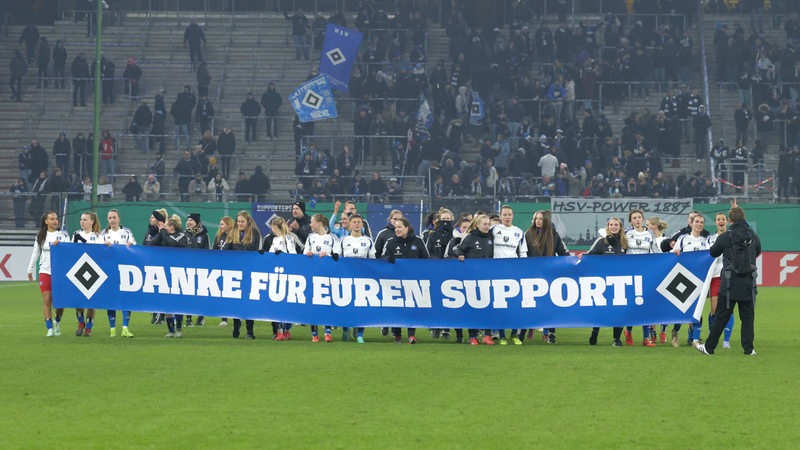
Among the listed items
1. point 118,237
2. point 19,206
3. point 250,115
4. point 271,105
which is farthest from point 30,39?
point 118,237

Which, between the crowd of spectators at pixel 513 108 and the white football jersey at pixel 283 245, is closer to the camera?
the white football jersey at pixel 283 245

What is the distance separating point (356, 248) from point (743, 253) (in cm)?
592

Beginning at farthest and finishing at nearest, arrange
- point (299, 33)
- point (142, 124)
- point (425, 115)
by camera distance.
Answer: point (299, 33) → point (142, 124) → point (425, 115)

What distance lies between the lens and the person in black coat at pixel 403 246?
2067 centimetres

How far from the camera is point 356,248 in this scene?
20.9 m

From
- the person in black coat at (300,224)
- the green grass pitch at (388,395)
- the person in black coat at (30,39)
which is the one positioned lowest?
the green grass pitch at (388,395)

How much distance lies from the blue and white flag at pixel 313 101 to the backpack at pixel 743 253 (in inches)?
1025

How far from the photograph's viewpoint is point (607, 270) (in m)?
19.9

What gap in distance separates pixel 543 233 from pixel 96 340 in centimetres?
694

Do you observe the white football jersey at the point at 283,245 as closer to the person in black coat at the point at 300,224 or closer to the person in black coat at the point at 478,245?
the person in black coat at the point at 300,224

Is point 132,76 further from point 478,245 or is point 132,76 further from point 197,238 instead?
point 478,245

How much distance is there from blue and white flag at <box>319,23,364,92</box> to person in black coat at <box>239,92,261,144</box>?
11.5 ft

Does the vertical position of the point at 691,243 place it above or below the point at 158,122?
below

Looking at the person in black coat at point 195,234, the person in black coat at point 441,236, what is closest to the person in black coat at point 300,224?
the person in black coat at point 195,234
